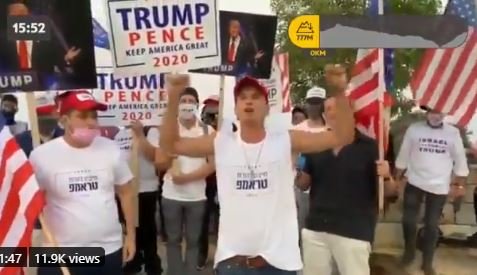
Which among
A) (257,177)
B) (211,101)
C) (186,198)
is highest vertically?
(257,177)

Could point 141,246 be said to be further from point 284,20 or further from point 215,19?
point 284,20

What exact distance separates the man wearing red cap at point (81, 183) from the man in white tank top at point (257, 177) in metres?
0.54

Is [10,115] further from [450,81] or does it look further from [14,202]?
[450,81]

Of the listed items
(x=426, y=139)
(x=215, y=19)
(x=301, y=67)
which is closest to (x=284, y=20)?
(x=301, y=67)

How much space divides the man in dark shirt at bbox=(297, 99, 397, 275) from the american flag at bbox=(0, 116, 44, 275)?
1.93m

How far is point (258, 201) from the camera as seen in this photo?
15.6 ft

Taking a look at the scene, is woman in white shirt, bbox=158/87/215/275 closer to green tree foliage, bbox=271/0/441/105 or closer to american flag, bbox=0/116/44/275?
american flag, bbox=0/116/44/275

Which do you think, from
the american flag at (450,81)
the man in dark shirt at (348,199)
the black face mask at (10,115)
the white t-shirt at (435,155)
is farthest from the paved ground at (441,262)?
the man in dark shirt at (348,199)

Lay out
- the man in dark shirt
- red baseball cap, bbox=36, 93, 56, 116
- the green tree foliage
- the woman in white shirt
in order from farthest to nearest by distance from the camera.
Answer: the green tree foliage
red baseball cap, bbox=36, 93, 56, 116
the woman in white shirt
the man in dark shirt

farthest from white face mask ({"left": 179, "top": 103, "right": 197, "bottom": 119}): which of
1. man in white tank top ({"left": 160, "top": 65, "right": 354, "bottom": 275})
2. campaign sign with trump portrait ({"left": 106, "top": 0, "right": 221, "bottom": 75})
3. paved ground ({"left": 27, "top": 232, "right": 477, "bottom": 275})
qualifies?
man in white tank top ({"left": 160, "top": 65, "right": 354, "bottom": 275})

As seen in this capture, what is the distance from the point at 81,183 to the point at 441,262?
208 inches

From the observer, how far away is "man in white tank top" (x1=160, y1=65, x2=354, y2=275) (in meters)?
4.77

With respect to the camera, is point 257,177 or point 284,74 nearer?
point 257,177

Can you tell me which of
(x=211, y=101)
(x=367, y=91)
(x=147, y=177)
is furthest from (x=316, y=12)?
(x=367, y=91)
